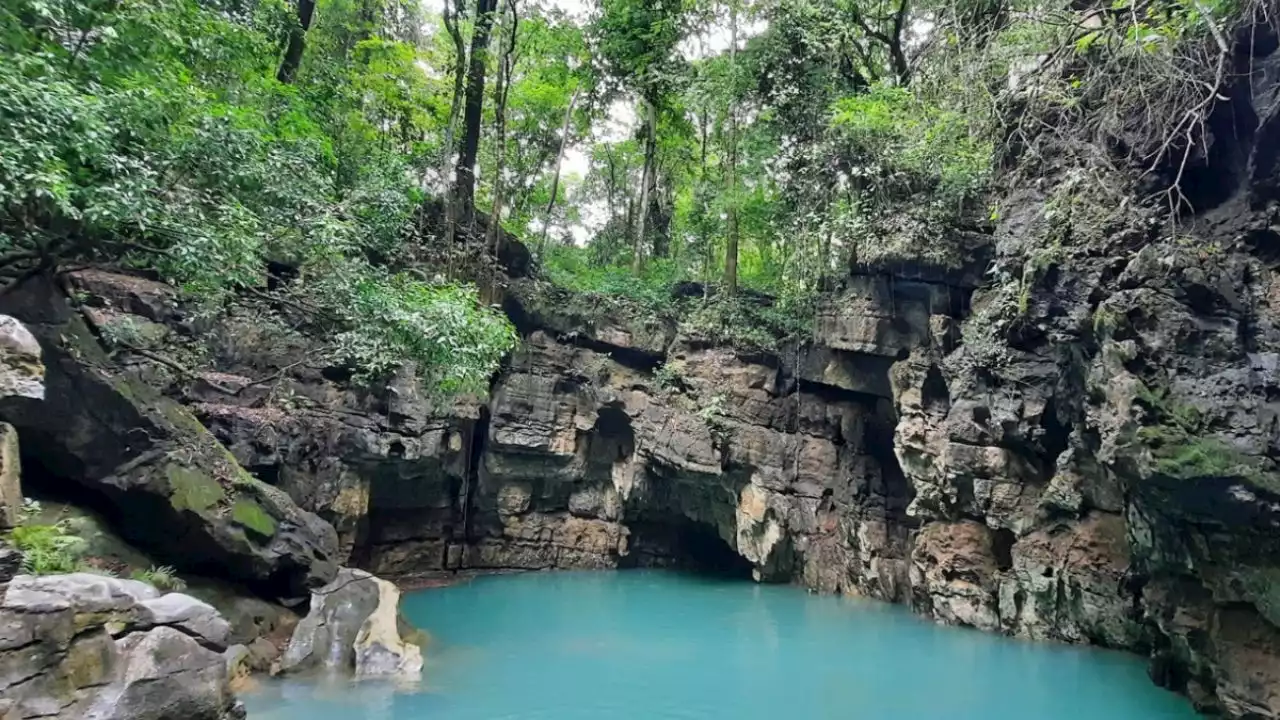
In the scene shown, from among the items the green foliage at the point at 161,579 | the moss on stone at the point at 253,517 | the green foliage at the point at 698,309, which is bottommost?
the green foliage at the point at 161,579

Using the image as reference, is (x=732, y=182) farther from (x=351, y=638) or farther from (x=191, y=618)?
(x=191, y=618)

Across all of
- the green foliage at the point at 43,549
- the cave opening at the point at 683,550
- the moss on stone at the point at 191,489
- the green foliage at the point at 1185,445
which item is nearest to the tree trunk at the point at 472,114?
the cave opening at the point at 683,550

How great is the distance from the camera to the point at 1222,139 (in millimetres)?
7930

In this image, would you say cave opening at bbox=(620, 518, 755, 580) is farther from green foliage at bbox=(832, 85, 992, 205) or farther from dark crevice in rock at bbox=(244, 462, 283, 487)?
green foliage at bbox=(832, 85, 992, 205)

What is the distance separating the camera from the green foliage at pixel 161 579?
713 centimetres

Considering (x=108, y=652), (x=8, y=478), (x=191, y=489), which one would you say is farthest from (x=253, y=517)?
(x=8, y=478)

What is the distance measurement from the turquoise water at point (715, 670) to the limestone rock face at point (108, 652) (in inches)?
65.3

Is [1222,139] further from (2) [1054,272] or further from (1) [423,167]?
(1) [423,167]

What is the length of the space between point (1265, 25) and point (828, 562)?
10.6 metres

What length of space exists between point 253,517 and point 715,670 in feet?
18.5

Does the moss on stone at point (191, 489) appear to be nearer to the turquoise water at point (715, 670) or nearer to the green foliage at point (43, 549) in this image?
the turquoise water at point (715, 670)

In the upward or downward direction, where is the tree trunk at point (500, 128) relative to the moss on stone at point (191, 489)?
upward

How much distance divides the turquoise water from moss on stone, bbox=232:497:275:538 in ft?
5.84

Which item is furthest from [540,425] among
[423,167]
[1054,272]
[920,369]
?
[1054,272]
